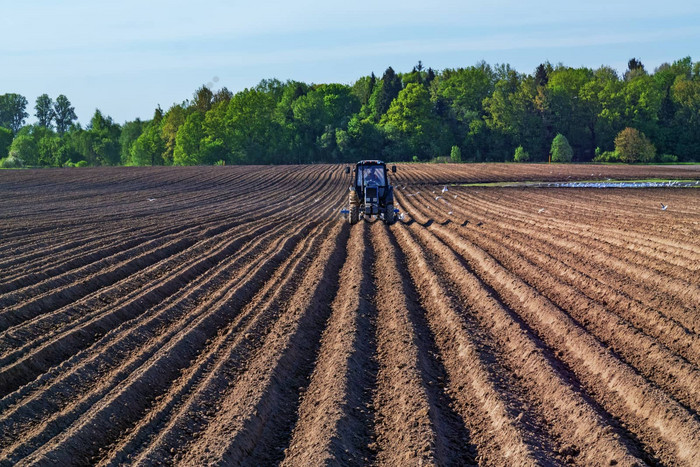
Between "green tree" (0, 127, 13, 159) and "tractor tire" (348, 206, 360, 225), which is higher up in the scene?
"green tree" (0, 127, 13, 159)

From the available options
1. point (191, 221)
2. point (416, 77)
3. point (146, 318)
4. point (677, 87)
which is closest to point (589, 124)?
point (677, 87)

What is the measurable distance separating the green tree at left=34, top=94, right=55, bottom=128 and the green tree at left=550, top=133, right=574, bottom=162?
118m

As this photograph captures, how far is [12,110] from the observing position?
511ft

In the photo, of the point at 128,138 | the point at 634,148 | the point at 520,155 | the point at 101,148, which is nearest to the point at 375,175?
the point at 634,148

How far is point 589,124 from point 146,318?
78.8m

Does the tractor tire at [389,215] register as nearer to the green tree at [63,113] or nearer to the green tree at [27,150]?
the green tree at [27,150]

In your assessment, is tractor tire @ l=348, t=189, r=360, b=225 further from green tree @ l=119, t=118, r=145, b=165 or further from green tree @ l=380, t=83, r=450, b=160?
green tree @ l=119, t=118, r=145, b=165

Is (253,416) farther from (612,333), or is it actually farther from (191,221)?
(191,221)

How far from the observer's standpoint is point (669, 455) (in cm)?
600

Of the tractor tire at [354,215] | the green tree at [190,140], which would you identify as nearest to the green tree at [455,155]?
the green tree at [190,140]

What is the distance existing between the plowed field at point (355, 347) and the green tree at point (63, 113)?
476 feet

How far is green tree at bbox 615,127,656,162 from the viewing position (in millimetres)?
70812

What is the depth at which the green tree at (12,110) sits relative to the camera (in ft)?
509

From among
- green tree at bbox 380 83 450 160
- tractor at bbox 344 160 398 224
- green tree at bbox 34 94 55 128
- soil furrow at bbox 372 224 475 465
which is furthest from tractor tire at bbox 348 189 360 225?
green tree at bbox 34 94 55 128
